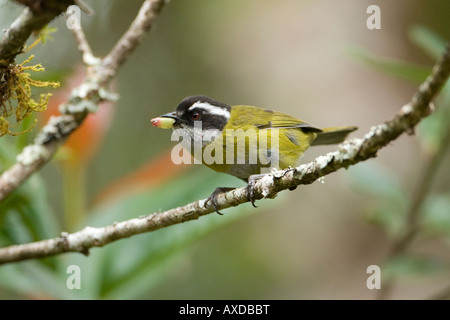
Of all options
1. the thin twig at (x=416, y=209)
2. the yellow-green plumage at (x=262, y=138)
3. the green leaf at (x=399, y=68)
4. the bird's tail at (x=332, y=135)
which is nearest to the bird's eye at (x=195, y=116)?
the yellow-green plumage at (x=262, y=138)

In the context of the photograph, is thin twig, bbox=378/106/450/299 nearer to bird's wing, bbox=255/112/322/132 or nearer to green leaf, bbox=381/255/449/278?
green leaf, bbox=381/255/449/278

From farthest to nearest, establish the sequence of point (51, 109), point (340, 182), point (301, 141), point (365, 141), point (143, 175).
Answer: point (340, 182) → point (143, 175) → point (301, 141) → point (51, 109) → point (365, 141)

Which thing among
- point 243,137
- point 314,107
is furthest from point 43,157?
point 314,107

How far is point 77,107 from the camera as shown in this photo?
2422mm

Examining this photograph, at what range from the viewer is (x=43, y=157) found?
235 cm

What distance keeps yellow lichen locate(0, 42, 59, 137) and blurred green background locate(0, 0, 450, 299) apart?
1439 mm

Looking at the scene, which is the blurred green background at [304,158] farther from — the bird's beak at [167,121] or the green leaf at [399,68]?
the bird's beak at [167,121]

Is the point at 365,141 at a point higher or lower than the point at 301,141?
lower

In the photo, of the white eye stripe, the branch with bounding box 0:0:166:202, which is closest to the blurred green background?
the white eye stripe

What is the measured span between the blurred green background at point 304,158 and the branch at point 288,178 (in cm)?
86

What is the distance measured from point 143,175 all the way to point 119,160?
3371 mm

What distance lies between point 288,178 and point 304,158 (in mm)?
3620

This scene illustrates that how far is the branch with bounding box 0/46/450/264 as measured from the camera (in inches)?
50.6

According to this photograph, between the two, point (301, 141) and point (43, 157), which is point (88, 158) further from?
point (301, 141)
